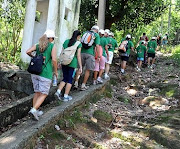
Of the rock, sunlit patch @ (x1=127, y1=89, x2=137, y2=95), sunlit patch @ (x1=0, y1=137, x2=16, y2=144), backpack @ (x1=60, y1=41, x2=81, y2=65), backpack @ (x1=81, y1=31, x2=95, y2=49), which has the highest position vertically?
backpack @ (x1=81, y1=31, x2=95, y2=49)

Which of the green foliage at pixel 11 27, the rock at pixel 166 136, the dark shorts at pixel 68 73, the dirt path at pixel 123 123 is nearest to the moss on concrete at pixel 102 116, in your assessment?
the dirt path at pixel 123 123

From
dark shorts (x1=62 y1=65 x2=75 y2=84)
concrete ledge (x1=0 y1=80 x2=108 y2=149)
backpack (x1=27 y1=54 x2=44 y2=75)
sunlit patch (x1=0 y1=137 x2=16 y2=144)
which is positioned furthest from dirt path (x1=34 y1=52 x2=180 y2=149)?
backpack (x1=27 y1=54 x2=44 y2=75)

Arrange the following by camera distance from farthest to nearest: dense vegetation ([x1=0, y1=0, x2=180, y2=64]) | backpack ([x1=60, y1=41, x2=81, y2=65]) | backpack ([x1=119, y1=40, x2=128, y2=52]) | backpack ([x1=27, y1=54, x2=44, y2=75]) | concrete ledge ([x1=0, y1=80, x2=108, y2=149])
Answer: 1. backpack ([x1=119, y1=40, x2=128, y2=52])
2. dense vegetation ([x1=0, y1=0, x2=180, y2=64])
3. backpack ([x1=60, y1=41, x2=81, y2=65])
4. backpack ([x1=27, y1=54, x2=44, y2=75])
5. concrete ledge ([x1=0, y1=80, x2=108, y2=149])

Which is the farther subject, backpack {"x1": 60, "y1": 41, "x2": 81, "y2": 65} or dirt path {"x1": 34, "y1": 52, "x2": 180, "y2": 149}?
backpack {"x1": 60, "y1": 41, "x2": 81, "y2": 65}

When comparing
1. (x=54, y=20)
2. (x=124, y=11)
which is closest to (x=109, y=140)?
(x=54, y=20)

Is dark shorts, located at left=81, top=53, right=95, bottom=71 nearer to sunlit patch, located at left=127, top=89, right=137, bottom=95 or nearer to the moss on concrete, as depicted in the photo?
the moss on concrete

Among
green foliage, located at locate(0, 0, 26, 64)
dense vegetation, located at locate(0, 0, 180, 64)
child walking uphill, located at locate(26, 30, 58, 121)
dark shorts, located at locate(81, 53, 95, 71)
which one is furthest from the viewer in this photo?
dense vegetation, located at locate(0, 0, 180, 64)

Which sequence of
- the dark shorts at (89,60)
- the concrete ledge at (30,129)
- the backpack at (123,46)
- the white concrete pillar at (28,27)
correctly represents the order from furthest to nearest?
1. the backpack at (123,46)
2. the white concrete pillar at (28,27)
3. the dark shorts at (89,60)
4. the concrete ledge at (30,129)

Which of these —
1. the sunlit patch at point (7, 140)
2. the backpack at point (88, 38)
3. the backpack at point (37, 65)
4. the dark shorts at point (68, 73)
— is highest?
the backpack at point (88, 38)

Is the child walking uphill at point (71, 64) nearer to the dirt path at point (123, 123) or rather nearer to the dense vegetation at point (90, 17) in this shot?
the dirt path at point (123, 123)

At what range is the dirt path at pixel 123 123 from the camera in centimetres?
448

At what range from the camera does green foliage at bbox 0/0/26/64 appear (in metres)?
9.75

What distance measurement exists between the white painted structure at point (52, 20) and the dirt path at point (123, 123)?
2.72 metres

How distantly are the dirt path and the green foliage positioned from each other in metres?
4.50
